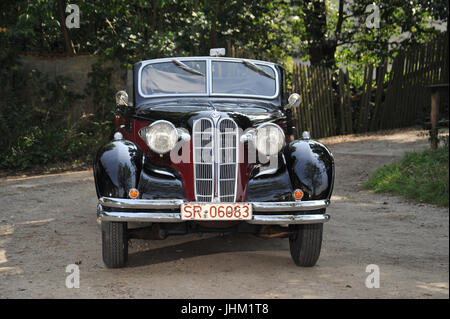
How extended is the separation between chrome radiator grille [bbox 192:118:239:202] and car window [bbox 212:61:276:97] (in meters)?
1.19

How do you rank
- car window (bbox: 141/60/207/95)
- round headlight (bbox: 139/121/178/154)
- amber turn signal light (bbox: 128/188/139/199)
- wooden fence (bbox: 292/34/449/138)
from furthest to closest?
wooden fence (bbox: 292/34/449/138), car window (bbox: 141/60/207/95), round headlight (bbox: 139/121/178/154), amber turn signal light (bbox: 128/188/139/199)

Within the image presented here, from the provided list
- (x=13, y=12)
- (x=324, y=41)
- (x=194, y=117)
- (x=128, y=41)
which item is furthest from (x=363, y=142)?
(x=194, y=117)

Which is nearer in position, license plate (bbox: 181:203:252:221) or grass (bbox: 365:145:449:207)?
license plate (bbox: 181:203:252:221)

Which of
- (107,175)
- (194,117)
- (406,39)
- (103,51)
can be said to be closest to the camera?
(107,175)

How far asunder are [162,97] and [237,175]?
1.54 metres

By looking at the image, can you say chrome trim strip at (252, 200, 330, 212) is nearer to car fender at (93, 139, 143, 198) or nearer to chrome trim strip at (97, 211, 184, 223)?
chrome trim strip at (97, 211, 184, 223)

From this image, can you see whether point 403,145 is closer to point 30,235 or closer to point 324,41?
point 324,41

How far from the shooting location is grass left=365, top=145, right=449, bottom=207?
759 centimetres

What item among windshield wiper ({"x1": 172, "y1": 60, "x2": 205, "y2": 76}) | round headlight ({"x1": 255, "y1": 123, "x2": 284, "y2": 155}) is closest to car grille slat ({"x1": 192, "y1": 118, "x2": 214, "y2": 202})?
round headlight ({"x1": 255, "y1": 123, "x2": 284, "y2": 155})

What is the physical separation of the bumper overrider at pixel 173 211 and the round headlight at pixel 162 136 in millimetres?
571

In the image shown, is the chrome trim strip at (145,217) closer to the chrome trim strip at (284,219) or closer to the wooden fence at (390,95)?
the chrome trim strip at (284,219)

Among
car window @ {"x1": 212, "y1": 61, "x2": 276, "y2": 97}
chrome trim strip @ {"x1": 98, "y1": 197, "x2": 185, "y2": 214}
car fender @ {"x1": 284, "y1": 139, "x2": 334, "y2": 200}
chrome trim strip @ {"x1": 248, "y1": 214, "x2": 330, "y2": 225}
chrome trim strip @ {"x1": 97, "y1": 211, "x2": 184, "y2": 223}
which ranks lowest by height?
chrome trim strip @ {"x1": 248, "y1": 214, "x2": 330, "y2": 225}

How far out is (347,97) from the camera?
47.0 ft

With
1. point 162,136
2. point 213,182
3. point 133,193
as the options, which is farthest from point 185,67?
point 133,193
